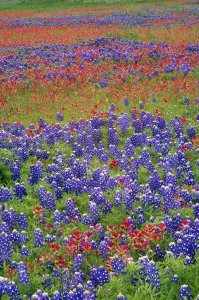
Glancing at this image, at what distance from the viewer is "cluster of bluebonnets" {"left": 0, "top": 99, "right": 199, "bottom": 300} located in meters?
5.76

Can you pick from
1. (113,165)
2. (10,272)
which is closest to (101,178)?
(113,165)

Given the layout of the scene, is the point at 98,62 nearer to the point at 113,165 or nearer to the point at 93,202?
the point at 113,165

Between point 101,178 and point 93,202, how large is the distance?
0.72m

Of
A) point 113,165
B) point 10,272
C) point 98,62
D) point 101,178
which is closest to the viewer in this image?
point 10,272

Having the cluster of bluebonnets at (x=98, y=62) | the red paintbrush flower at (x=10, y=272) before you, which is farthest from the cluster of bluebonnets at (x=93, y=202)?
the cluster of bluebonnets at (x=98, y=62)

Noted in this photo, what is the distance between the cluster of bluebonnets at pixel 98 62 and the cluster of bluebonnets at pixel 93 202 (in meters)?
4.91

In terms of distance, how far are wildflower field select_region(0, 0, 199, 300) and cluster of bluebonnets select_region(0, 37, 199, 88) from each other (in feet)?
0.21

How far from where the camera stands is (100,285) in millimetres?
5566

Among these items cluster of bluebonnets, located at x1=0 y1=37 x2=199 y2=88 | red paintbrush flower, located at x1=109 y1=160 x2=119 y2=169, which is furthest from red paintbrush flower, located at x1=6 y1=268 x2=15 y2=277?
cluster of bluebonnets, located at x1=0 y1=37 x2=199 y2=88

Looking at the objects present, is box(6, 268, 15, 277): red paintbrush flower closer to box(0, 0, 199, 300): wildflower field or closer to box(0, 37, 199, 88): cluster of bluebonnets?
box(0, 0, 199, 300): wildflower field

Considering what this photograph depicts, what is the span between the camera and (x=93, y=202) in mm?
7371

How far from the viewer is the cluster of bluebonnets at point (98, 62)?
16016 mm

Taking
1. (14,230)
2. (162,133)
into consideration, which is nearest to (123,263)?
(14,230)

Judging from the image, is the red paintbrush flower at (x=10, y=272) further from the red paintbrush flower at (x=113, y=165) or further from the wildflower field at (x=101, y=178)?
the red paintbrush flower at (x=113, y=165)
